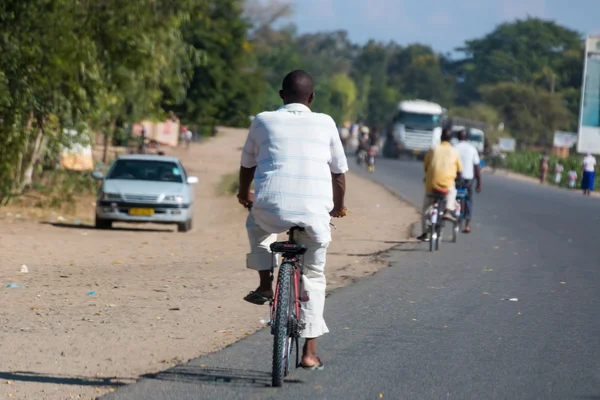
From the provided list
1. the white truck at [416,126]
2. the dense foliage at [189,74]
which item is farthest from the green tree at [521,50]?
the white truck at [416,126]

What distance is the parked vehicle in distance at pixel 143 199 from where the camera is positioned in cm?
2030

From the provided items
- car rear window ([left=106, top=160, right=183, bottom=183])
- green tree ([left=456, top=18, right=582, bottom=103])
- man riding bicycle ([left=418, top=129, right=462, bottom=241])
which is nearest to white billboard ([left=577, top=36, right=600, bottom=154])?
car rear window ([left=106, top=160, right=183, bottom=183])

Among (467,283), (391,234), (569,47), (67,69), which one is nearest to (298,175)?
(467,283)

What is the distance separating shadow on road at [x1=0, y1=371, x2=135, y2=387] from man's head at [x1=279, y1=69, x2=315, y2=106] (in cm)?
195

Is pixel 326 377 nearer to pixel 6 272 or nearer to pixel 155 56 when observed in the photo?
pixel 6 272

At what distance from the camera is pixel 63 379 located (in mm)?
6812

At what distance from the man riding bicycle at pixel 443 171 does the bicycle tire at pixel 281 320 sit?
1032 centimetres

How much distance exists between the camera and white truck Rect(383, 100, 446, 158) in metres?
63.3

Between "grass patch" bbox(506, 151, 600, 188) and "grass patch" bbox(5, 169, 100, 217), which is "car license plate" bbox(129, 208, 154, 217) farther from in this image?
"grass patch" bbox(506, 151, 600, 188)

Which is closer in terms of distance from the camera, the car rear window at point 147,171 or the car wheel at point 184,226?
the car wheel at point 184,226

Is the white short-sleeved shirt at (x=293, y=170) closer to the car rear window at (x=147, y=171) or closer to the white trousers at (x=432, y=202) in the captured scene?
the white trousers at (x=432, y=202)

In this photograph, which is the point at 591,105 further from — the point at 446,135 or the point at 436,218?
the point at 436,218

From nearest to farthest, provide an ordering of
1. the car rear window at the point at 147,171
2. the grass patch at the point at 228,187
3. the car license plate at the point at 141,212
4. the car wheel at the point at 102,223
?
the car license plate at the point at 141,212
the car wheel at the point at 102,223
the car rear window at the point at 147,171
the grass patch at the point at 228,187

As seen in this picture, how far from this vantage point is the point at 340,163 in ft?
22.1
